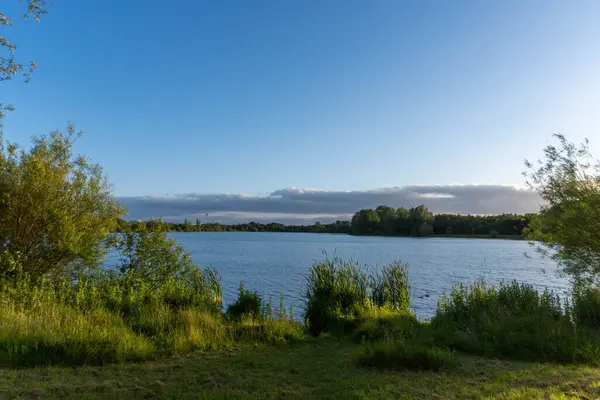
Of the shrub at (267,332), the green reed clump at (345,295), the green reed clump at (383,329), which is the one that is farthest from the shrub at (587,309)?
the shrub at (267,332)

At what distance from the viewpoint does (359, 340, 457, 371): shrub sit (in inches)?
256

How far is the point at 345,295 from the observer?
1388 centimetres

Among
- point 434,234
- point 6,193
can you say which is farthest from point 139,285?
point 434,234

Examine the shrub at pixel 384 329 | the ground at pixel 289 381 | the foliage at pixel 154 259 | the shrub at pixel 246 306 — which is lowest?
the shrub at pixel 246 306

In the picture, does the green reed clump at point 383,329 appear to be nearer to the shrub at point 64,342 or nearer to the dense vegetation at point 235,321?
the dense vegetation at point 235,321

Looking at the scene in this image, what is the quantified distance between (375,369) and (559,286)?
26.1 m

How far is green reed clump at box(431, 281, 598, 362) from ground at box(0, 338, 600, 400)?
84cm

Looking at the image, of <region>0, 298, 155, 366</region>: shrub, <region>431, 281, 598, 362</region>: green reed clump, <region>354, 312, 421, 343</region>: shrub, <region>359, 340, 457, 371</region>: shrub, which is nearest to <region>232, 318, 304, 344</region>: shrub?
<region>354, 312, 421, 343</region>: shrub

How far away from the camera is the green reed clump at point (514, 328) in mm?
7430

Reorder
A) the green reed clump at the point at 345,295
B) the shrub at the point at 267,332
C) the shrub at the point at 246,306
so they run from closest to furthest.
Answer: the shrub at the point at 267,332, the green reed clump at the point at 345,295, the shrub at the point at 246,306

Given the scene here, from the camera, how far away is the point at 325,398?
4941 mm

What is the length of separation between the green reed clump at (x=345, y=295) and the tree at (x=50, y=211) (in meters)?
7.13

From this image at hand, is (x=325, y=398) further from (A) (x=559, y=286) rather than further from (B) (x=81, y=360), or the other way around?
(A) (x=559, y=286)

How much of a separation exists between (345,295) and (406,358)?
7303mm
